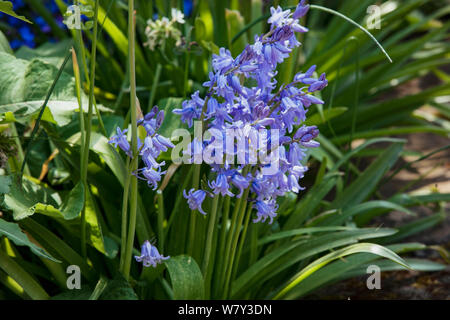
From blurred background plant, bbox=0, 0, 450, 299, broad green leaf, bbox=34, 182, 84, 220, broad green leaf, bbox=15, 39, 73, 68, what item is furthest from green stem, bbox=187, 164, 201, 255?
broad green leaf, bbox=15, 39, 73, 68

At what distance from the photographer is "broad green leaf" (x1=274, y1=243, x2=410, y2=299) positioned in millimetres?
1396

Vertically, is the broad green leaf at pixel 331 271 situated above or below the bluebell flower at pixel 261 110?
below

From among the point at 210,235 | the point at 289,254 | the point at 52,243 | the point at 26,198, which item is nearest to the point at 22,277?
the point at 52,243

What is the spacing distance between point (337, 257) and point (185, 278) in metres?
0.44

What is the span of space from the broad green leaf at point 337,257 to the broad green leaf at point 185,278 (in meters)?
0.30

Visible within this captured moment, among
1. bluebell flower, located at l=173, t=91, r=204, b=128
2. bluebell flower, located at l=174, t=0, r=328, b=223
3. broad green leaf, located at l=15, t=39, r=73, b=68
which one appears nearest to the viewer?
bluebell flower, located at l=174, t=0, r=328, b=223

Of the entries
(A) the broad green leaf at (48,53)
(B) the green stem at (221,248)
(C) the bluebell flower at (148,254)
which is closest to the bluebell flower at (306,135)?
(B) the green stem at (221,248)

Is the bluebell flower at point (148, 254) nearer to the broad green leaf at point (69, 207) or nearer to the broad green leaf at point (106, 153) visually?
the broad green leaf at point (69, 207)

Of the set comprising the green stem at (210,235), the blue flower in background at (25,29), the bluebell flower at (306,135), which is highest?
the blue flower in background at (25,29)

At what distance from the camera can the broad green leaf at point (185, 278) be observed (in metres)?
1.36

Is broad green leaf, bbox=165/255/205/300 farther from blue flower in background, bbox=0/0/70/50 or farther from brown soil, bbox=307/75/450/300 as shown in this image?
blue flower in background, bbox=0/0/70/50

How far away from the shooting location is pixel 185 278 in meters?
1.37

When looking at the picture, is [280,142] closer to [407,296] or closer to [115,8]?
[407,296]

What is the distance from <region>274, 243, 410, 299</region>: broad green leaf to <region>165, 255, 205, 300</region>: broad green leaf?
0.30m
